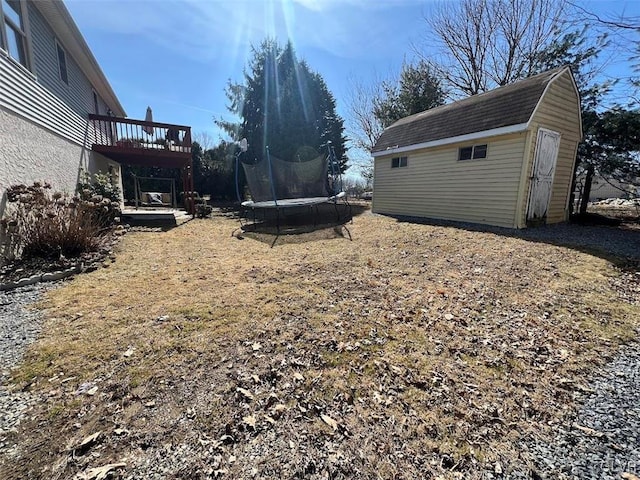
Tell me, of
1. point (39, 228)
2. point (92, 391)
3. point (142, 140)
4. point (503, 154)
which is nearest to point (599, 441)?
point (92, 391)

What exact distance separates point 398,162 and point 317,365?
392 inches

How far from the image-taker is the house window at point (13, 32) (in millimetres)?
4938

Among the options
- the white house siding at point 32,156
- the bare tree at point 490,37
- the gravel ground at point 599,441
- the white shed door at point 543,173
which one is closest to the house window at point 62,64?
the white house siding at point 32,156

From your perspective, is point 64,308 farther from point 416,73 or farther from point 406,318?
point 416,73

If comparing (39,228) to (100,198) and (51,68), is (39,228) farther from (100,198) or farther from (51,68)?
(51,68)

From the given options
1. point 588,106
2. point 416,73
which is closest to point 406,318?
point 588,106

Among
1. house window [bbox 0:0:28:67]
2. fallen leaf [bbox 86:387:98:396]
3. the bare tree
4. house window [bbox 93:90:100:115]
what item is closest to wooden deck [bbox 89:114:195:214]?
house window [bbox 93:90:100:115]

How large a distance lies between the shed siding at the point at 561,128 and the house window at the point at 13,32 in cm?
1053

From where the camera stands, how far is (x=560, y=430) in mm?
1661

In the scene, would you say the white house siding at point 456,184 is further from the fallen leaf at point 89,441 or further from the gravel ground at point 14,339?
the gravel ground at point 14,339

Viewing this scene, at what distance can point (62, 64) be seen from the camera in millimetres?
7746

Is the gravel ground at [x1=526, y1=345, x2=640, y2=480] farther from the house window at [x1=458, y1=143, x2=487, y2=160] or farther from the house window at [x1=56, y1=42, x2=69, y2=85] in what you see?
the house window at [x1=56, y1=42, x2=69, y2=85]

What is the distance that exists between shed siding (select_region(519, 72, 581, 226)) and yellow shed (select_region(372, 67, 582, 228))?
0.02m

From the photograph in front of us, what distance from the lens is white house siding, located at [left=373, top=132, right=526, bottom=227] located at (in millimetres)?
7434
